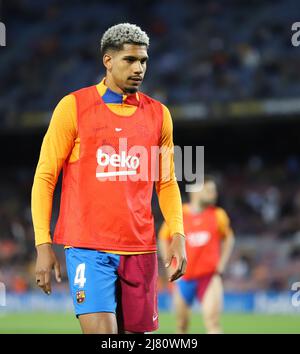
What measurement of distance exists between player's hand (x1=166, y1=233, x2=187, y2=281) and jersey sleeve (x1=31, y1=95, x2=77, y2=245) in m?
0.73

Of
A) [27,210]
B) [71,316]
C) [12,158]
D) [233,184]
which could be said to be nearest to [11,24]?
[12,158]

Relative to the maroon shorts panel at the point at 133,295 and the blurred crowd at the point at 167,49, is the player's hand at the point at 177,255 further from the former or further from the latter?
the blurred crowd at the point at 167,49

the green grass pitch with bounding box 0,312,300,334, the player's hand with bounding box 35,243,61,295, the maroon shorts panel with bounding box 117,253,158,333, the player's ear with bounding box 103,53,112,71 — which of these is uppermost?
the player's ear with bounding box 103,53,112,71

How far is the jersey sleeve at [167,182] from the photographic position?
5.01 metres

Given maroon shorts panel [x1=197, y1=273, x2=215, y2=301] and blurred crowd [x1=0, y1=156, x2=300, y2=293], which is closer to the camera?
maroon shorts panel [x1=197, y1=273, x2=215, y2=301]

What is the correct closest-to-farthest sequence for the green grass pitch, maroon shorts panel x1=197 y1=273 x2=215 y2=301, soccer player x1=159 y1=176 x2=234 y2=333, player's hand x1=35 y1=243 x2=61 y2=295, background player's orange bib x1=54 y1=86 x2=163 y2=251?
player's hand x1=35 y1=243 x2=61 y2=295, background player's orange bib x1=54 y1=86 x2=163 y2=251, soccer player x1=159 y1=176 x2=234 y2=333, maroon shorts panel x1=197 y1=273 x2=215 y2=301, the green grass pitch

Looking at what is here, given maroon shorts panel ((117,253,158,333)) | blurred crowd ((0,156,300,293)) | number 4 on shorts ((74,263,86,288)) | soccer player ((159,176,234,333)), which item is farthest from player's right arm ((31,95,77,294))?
blurred crowd ((0,156,300,293))

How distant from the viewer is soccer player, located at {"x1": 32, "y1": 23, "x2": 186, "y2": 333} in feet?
15.4

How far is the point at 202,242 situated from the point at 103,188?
5.93 m

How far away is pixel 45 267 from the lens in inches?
178

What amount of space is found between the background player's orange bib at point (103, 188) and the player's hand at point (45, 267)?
0.20 m

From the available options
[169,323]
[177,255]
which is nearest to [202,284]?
[169,323]

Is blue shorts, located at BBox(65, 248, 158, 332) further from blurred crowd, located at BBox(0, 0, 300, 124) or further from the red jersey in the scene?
blurred crowd, located at BBox(0, 0, 300, 124)
